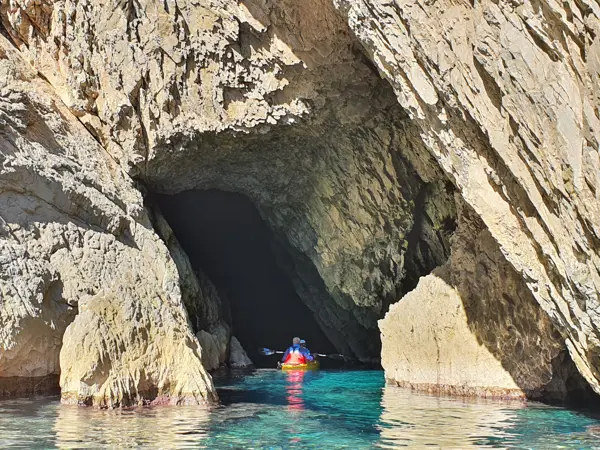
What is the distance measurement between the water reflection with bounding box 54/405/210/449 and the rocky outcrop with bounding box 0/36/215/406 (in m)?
0.67

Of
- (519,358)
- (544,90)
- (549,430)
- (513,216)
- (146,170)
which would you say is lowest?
(549,430)

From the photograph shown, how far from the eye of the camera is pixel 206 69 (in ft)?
49.4

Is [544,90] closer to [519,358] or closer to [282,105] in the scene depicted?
[519,358]

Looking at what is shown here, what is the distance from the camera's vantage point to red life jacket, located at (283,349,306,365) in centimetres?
2117

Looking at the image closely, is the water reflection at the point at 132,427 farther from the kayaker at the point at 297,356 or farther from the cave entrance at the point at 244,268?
the cave entrance at the point at 244,268

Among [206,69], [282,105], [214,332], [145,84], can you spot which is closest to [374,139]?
[282,105]

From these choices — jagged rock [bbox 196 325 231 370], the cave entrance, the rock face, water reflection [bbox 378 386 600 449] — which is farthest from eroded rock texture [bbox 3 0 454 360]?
water reflection [bbox 378 386 600 449]

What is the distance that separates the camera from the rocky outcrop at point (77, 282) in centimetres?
1117

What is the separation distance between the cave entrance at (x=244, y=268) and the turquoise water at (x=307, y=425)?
12.1 metres

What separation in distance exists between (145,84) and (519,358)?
32.3 ft

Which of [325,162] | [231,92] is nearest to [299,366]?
[325,162]

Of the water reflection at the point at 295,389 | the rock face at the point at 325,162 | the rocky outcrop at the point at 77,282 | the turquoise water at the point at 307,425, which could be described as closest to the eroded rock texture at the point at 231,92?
the rock face at the point at 325,162

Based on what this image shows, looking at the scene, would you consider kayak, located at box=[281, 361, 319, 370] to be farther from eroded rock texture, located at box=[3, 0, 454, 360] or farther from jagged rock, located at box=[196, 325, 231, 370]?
eroded rock texture, located at box=[3, 0, 454, 360]

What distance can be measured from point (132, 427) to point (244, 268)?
19598 mm
